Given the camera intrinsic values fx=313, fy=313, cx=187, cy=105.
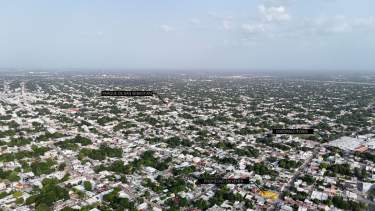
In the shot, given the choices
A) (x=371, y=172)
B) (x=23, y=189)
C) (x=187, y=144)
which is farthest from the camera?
(x=187, y=144)

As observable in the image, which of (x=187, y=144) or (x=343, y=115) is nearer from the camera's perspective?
(x=187, y=144)

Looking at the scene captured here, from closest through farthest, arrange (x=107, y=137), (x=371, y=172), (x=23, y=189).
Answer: (x=23, y=189) < (x=371, y=172) < (x=107, y=137)

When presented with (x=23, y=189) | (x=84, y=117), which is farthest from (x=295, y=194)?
(x=84, y=117)

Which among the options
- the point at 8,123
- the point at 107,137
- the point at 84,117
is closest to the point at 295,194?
the point at 107,137

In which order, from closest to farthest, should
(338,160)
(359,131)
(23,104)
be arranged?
(338,160), (359,131), (23,104)

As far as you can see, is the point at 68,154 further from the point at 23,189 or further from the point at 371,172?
the point at 371,172

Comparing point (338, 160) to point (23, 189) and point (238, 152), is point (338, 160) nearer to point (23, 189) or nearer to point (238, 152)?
point (238, 152)

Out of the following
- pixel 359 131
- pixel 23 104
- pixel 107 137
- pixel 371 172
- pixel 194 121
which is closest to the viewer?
pixel 371 172

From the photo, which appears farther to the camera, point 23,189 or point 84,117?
point 84,117
